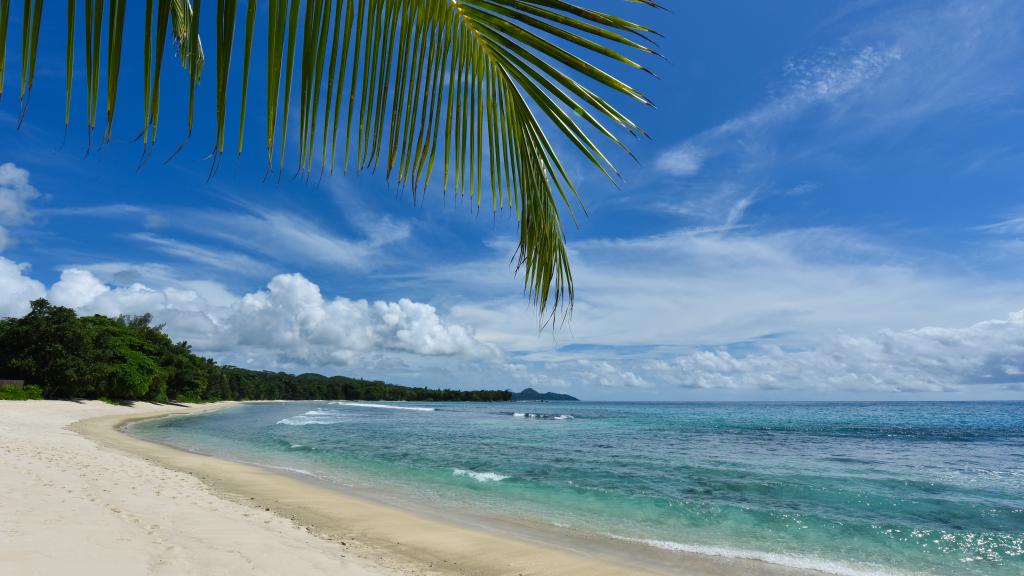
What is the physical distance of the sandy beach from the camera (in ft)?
18.5

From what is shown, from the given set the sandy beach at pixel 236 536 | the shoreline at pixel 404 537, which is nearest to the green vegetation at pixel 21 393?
the sandy beach at pixel 236 536

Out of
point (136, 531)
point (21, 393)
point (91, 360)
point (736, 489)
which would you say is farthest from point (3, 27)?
point (91, 360)

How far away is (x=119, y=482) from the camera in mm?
10500

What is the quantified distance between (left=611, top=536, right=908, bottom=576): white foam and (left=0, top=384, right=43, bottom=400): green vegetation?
4203 centimetres

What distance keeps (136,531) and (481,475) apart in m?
10.5

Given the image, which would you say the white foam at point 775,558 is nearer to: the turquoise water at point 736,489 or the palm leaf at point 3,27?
the turquoise water at point 736,489

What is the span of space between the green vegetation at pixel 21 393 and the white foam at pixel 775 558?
42034mm

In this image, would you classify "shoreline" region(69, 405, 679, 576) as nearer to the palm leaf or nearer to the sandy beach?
the sandy beach

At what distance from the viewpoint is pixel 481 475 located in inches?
635

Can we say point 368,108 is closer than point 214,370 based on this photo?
Yes

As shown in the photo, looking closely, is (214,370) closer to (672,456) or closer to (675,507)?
(672,456)

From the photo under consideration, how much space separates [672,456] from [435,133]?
868 inches

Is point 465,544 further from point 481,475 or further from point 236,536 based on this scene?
point 481,475

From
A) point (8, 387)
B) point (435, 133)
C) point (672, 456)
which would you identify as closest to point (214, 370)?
point (8, 387)
